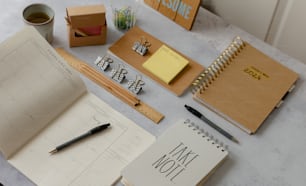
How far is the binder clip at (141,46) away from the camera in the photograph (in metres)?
1.32

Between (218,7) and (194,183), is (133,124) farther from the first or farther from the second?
(218,7)

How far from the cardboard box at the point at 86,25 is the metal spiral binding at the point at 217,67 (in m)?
0.26

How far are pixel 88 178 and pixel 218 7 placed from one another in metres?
0.72

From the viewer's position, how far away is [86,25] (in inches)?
50.4

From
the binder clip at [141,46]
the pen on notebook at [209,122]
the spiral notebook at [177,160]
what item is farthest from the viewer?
the binder clip at [141,46]

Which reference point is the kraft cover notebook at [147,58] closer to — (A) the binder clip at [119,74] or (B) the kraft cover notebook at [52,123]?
(A) the binder clip at [119,74]

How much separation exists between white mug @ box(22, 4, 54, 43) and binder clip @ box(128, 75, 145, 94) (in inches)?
9.0

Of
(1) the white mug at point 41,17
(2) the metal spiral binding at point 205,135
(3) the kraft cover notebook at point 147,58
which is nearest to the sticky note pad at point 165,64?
(3) the kraft cover notebook at point 147,58

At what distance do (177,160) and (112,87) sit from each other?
25 centimetres

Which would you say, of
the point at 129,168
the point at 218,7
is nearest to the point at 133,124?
the point at 129,168

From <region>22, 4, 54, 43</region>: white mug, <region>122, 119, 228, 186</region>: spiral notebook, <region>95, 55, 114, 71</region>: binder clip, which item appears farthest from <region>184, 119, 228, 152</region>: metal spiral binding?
<region>22, 4, 54, 43</region>: white mug

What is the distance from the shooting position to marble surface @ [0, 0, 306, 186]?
1.17 m

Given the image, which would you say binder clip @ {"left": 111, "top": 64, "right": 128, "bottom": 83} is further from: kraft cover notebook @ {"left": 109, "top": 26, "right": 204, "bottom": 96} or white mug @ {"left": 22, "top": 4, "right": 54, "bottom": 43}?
white mug @ {"left": 22, "top": 4, "right": 54, "bottom": 43}

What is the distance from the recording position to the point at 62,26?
1.36 meters
